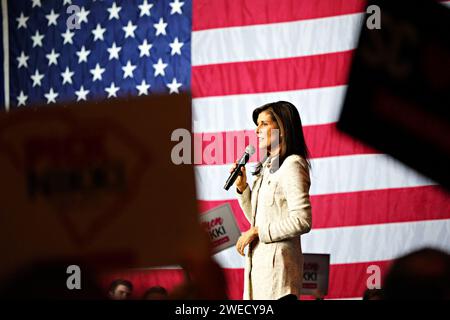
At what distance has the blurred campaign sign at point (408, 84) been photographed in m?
2.56

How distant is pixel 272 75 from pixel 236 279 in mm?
890

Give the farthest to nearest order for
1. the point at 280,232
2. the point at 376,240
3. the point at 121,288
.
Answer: the point at 376,240, the point at 121,288, the point at 280,232

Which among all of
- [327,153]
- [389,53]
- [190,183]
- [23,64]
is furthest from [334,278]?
[23,64]

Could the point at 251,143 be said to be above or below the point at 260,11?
below

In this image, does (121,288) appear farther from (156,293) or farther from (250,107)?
(250,107)

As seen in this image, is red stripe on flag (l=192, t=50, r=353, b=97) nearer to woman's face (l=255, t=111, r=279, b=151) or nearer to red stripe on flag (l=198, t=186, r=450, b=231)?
red stripe on flag (l=198, t=186, r=450, b=231)

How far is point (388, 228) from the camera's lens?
257 cm

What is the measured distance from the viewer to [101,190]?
109 inches

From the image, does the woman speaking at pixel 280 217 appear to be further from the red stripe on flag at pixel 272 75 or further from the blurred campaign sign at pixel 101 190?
the red stripe on flag at pixel 272 75

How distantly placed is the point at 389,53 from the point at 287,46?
0.43 m

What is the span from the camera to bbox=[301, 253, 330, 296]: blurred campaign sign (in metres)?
2.15

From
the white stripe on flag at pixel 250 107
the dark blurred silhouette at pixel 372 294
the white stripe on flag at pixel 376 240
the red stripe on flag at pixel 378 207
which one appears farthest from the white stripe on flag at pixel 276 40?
the dark blurred silhouette at pixel 372 294

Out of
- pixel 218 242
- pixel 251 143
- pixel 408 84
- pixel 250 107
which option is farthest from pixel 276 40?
pixel 218 242

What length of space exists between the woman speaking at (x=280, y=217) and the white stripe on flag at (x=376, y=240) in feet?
2.55
